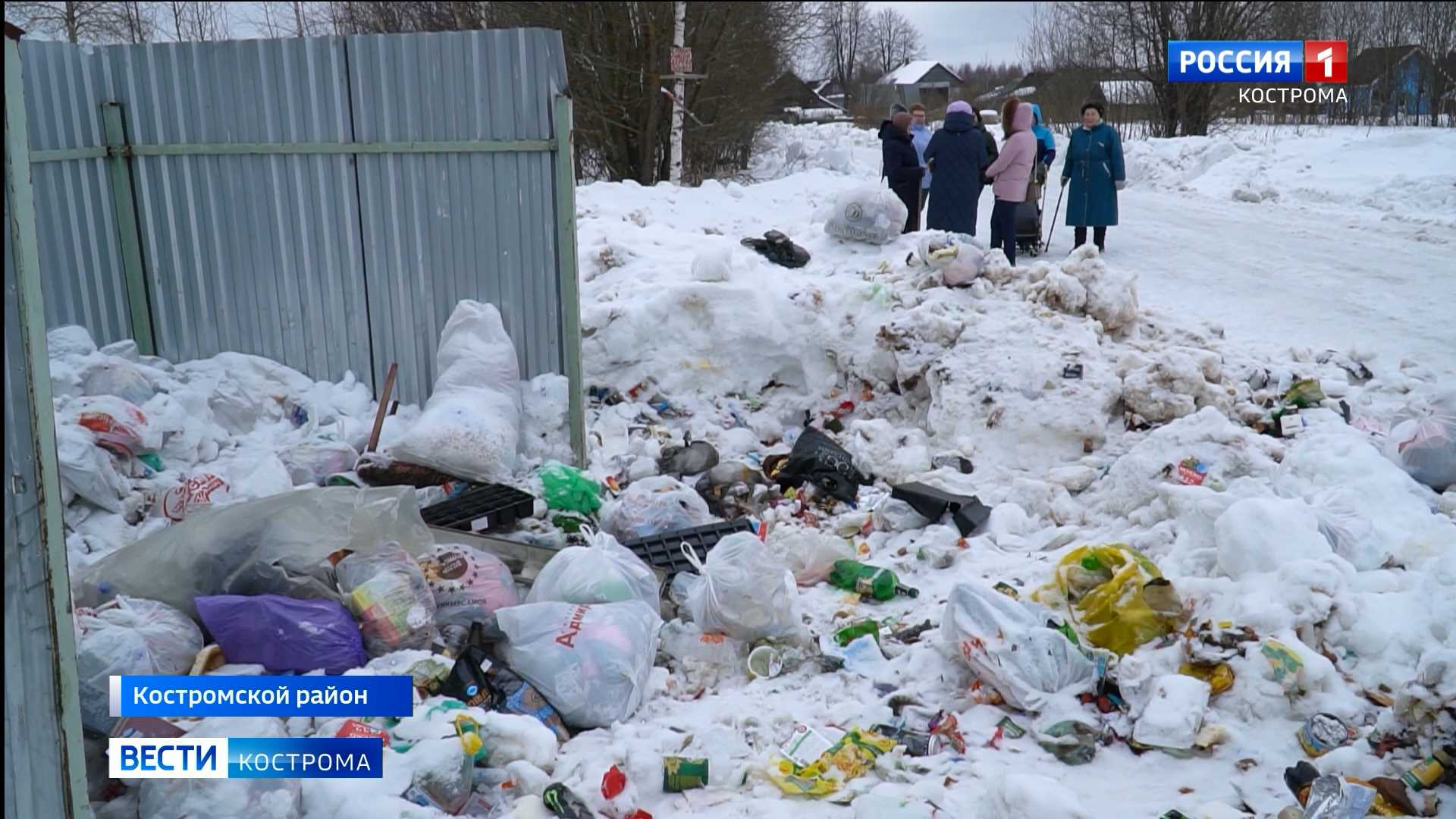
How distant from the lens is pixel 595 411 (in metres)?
7.18

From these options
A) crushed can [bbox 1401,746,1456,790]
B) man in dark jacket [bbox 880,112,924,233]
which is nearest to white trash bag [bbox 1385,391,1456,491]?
crushed can [bbox 1401,746,1456,790]

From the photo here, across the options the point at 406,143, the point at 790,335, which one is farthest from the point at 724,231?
the point at 406,143

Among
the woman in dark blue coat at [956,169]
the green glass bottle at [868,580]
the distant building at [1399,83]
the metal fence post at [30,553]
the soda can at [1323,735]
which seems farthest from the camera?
the distant building at [1399,83]

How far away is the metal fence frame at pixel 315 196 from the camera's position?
6.01 meters

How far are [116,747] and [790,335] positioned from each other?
5.31 metres

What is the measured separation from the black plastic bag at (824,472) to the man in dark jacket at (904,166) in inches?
200

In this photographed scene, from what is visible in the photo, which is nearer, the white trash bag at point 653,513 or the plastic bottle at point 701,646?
the plastic bottle at point 701,646

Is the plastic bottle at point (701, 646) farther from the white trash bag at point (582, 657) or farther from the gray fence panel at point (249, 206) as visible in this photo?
the gray fence panel at point (249, 206)

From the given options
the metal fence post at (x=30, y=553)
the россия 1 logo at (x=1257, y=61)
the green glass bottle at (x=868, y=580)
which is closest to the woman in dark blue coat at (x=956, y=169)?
the green glass bottle at (x=868, y=580)

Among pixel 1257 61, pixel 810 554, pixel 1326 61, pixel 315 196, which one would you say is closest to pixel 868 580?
pixel 810 554

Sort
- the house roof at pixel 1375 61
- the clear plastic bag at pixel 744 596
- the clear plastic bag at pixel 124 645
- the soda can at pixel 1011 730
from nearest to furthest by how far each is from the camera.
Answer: the clear plastic bag at pixel 124 645, the soda can at pixel 1011 730, the clear plastic bag at pixel 744 596, the house roof at pixel 1375 61

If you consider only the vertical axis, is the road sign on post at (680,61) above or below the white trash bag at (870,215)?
above

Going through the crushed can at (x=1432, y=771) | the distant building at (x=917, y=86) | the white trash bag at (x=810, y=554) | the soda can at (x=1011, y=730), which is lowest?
the soda can at (x=1011, y=730)

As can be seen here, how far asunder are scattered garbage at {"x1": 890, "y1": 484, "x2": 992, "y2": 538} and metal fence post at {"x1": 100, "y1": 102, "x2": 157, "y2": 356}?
464 cm
